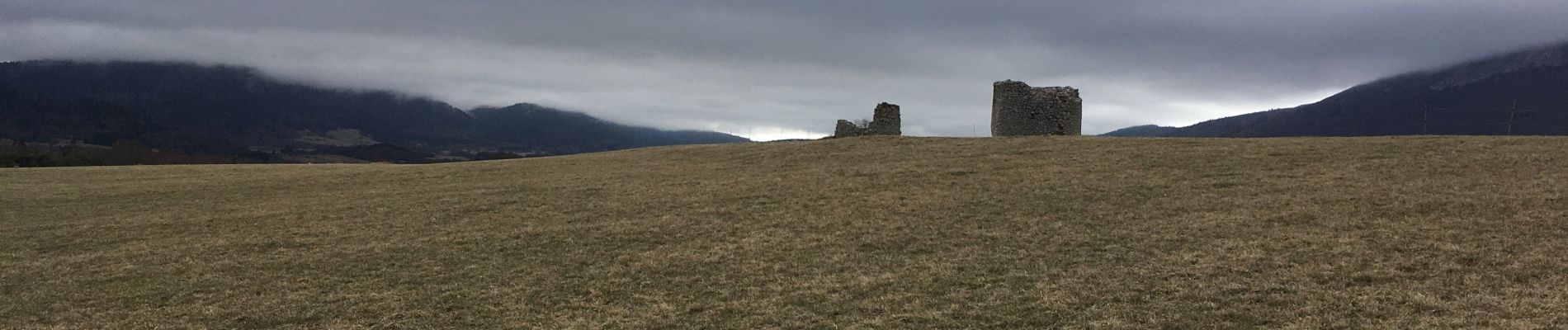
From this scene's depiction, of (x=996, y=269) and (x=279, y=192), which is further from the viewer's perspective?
(x=279, y=192)

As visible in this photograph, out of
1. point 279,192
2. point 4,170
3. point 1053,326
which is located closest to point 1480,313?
point 1053,326

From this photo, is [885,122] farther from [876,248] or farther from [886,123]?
[876,248]

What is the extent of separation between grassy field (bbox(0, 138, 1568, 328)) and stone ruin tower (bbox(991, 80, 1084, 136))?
11.5 meters

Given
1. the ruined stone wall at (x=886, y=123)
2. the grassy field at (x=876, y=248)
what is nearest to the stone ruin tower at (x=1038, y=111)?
the ruined stone wall at (x=886, y=123)

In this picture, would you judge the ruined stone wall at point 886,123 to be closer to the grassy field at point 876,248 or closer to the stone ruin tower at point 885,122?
the stone ruin tower at point 885,122

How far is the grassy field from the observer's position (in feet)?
34.1

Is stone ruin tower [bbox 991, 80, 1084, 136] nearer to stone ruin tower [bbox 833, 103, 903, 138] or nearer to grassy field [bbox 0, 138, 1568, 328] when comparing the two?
→ stone ruin tower [bbox 833, 103, 903, 138]

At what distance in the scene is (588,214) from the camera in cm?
1914

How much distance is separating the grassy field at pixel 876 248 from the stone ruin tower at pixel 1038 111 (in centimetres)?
1148

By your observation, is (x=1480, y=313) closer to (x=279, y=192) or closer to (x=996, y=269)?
(x=996, y=269)

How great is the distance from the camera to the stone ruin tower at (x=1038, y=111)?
3706cm

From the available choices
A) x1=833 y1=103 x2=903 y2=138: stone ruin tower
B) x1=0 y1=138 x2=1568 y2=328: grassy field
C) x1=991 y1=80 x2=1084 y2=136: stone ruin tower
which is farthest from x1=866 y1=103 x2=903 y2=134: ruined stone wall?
x1=0 y1=138 x2=1568 y2=328: grassy field

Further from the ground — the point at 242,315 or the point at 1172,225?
the point at 1172,225

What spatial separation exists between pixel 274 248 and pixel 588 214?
5768 mm
